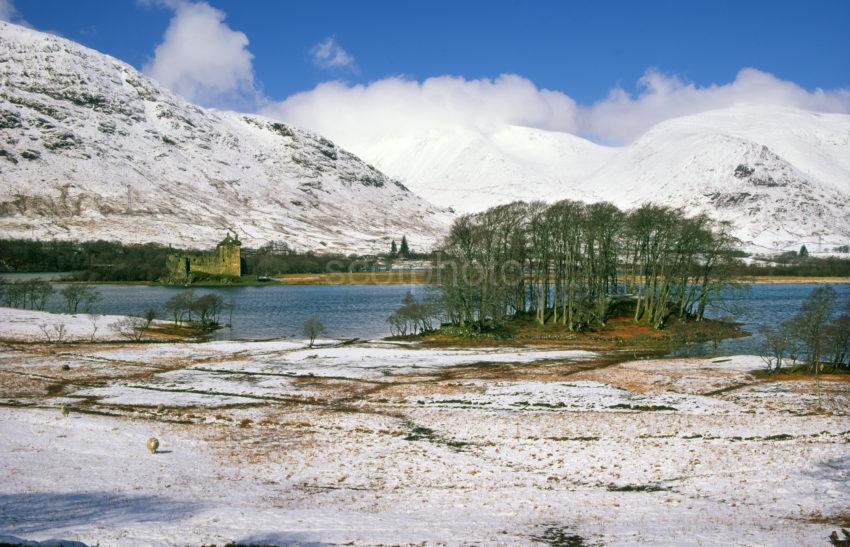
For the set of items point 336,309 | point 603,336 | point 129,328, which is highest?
point 336,309

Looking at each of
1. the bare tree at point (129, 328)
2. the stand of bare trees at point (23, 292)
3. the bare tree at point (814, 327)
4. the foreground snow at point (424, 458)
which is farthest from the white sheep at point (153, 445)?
the stand of bare trees at point (23, 292)

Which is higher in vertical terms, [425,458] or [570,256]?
[570,256]

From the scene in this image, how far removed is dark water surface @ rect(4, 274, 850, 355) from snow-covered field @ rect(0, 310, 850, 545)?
1177 inches

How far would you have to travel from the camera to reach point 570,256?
80062 millimetres

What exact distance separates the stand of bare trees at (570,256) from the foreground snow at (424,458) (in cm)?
2872

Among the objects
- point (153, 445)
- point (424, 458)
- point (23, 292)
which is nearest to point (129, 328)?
point (23, 292)

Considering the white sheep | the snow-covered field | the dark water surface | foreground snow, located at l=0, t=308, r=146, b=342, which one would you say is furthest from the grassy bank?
the white sheep

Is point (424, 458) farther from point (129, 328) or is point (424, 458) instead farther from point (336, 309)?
point (336, 309)

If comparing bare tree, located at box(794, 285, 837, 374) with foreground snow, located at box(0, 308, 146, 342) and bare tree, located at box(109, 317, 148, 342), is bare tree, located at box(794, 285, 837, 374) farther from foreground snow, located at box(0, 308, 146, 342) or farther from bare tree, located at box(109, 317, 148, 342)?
foreground snow, located at box(0, 308, 146, 342)

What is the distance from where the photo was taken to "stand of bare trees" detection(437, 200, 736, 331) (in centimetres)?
7838

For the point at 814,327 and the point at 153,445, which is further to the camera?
the point at 814,327

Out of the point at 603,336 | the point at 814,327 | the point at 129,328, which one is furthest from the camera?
the point at 129,328

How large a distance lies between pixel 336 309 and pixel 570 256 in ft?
167

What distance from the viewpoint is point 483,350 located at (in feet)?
224
